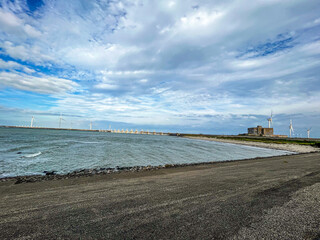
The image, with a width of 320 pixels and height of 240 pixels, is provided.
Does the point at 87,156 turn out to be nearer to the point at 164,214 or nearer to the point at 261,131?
the point at 164,214

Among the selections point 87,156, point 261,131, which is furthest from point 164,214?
point 261,131

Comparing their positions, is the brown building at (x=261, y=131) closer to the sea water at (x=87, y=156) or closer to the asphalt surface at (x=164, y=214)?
the sea water at (x=87, y=156)

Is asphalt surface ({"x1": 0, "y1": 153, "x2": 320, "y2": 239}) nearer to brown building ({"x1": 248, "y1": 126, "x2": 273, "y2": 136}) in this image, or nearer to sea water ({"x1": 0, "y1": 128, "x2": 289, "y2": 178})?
sea water ({"x1": 0, "y1": 128, "x2": 289, "y2": 178})

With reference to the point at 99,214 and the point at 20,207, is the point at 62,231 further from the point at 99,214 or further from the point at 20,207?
the point at 20,207

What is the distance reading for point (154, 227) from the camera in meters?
4.29

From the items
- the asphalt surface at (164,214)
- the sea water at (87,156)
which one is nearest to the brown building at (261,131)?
the sea water at (87,156)

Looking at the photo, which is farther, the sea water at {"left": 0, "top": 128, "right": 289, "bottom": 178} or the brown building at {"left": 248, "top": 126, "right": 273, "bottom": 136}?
the brown building at {"left": 248, "top": 126, "right": 273, "bottom": 136}

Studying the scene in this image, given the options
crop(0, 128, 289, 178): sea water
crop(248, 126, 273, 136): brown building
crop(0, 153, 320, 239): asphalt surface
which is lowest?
crop(0, 128, 289, 178): sea water

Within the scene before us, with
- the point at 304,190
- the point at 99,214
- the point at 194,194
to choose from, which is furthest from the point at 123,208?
the point at 304,190

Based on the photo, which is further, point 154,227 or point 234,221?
point 234,221

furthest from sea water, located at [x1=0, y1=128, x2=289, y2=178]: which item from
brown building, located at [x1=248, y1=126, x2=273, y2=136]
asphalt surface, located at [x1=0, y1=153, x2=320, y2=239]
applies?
brown building, located at [x1=248, y1=126, x2=273, y2=136]

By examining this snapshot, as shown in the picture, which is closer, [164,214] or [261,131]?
[164,214]

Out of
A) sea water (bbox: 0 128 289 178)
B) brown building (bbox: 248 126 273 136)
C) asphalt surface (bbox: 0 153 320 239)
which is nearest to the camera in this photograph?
asphalt surface (bbox: 0 153 320 239)

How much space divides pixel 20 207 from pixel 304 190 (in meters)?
10.9
